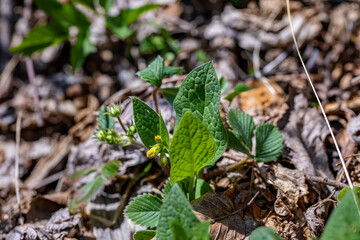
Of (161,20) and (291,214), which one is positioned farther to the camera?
(161,20)

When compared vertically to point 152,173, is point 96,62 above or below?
above

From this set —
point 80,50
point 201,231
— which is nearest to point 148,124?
point 201,231

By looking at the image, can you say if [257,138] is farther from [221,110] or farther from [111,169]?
[111,169]

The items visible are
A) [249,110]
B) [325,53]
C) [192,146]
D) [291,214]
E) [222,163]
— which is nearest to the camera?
[192,146]

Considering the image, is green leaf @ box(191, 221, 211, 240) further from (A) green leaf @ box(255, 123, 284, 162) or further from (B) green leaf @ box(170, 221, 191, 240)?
(A) green leaf @ box(255, 123, 284, 162)

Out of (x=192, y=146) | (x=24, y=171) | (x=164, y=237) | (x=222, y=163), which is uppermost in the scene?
(x=192, y=146)

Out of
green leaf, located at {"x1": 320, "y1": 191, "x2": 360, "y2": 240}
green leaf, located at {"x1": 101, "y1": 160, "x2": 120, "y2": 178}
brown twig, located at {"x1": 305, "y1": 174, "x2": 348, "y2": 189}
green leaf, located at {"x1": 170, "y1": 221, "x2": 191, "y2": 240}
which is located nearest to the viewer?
green leaf, located at {"x1": 320, "y1": 191, "x2": 360, "y2": 240}

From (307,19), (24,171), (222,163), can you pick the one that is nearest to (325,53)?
(307,19)

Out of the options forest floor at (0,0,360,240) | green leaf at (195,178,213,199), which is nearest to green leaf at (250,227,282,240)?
forest floor at (0,0,360,240)

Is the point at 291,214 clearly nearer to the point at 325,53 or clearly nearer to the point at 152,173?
the point at 152,173
